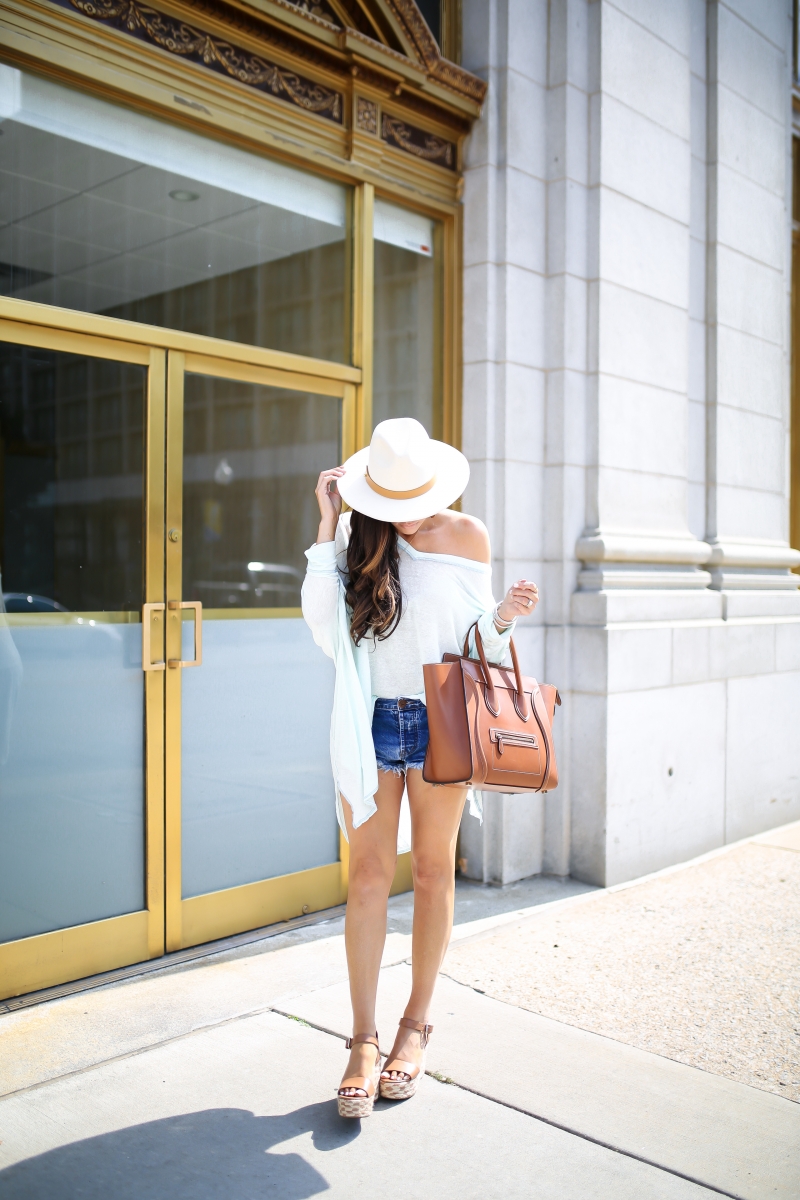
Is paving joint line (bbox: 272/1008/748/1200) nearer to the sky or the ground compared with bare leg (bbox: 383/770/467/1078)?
nearer to the ground

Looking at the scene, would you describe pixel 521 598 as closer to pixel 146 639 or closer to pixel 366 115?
pixel 146 639

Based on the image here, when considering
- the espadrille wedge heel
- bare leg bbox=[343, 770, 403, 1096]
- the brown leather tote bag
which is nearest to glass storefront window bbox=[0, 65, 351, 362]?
the brown leather tote bag

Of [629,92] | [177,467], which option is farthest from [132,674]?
[629,92]

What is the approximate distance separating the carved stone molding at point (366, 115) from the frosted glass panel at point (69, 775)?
280 cm

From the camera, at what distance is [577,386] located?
18.7ft

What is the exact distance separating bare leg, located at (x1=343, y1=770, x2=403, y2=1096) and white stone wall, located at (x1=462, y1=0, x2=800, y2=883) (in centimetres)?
238

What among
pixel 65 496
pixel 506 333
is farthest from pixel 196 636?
pixel 506 333

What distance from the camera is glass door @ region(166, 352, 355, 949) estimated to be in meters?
4.43

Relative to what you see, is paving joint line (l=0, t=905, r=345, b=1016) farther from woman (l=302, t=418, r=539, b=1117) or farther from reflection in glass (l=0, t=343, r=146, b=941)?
woman (l=302, t=418, r=539, b=1117)

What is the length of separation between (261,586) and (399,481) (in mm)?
2660

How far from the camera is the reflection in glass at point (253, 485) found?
17.0ft

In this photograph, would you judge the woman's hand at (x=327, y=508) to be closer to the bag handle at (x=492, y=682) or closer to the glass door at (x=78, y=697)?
the bag handle at (x=492, y=682)

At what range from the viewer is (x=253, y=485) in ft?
24.6

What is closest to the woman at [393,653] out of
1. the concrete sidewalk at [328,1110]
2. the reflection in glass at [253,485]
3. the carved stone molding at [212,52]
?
the concrete sidewalk at [328,1110]
